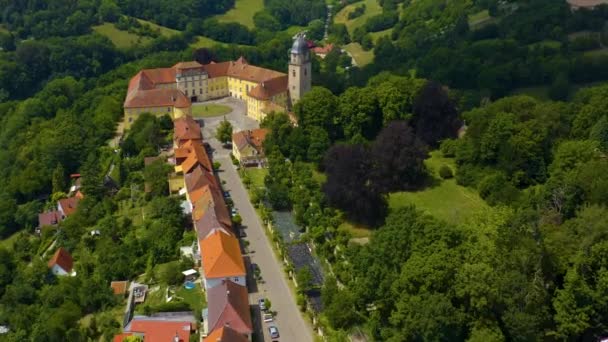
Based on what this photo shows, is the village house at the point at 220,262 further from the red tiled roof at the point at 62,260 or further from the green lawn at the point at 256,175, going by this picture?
the green lawn at the point at 256,175

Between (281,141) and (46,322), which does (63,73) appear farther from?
(46,322)

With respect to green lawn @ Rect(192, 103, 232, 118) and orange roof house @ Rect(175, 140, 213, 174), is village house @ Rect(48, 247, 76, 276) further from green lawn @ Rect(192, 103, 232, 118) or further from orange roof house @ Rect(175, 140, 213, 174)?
green lawn @ Rect(192, 103, 232, 118)

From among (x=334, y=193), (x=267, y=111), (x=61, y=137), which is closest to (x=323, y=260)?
(x=334, y=193)

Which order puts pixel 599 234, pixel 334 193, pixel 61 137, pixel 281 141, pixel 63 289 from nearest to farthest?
pixel 599 234 → pixel 63 289 → pixel 334 193 → pixel 281 141 → pixel 61 137

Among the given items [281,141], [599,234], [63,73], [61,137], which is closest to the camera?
[599,234]

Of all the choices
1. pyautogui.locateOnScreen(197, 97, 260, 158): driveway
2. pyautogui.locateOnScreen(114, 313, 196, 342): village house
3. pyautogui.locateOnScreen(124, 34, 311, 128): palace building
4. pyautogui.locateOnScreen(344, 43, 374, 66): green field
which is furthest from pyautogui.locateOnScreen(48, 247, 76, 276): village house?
pyautogui.locateOnScreen(344, 43, 374, 66): green field

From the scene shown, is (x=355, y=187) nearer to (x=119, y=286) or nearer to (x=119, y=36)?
(x=119, y=286)
